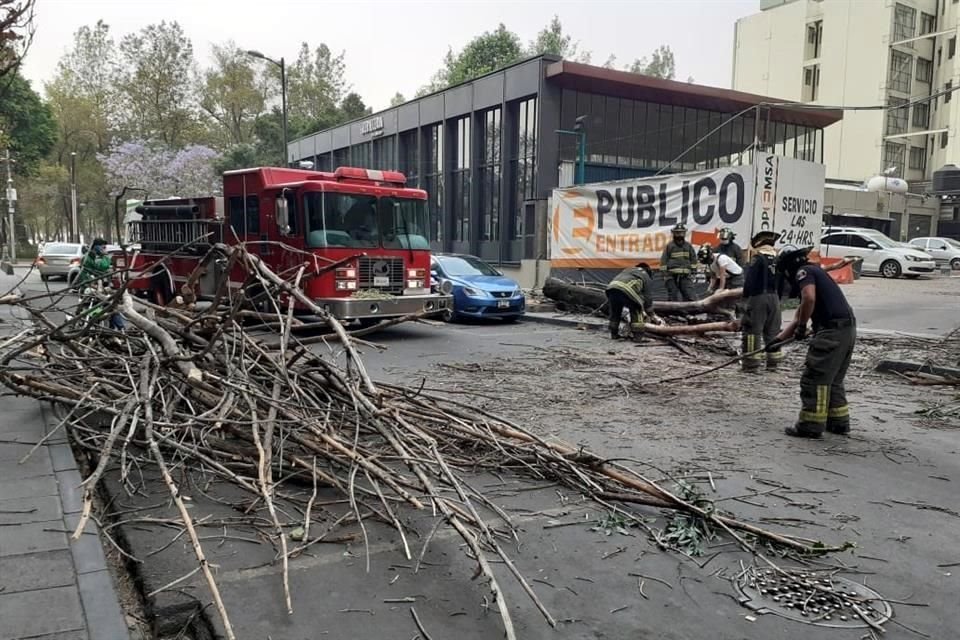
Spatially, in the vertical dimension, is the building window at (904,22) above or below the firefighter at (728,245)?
above

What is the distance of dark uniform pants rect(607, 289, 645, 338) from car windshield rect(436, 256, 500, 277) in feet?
14.7

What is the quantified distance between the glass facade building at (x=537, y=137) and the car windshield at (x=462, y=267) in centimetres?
507

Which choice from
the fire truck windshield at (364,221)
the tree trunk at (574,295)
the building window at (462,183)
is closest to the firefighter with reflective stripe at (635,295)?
the tree trunk at (574,295)

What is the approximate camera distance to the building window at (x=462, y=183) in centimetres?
2758

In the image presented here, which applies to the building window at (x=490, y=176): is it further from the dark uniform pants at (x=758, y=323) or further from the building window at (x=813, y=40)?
the building window at (x=813, y=40)

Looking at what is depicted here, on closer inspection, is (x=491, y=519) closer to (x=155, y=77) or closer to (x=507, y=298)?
(x=507, y=298)

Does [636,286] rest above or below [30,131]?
below

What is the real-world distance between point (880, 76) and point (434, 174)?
3262 cm

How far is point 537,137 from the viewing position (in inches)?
917

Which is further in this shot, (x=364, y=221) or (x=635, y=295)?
(x=364, y=221)

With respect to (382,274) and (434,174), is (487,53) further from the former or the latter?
(382,274)

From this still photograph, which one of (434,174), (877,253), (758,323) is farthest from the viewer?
(434,174)

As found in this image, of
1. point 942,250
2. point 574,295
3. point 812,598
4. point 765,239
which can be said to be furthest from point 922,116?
point 812,598

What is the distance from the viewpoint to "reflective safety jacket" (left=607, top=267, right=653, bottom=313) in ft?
39.0
